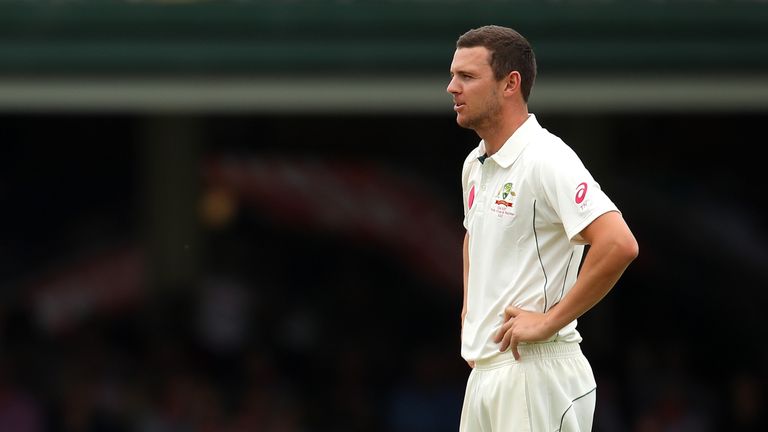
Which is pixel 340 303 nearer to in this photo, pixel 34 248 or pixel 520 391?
pixel 34 248

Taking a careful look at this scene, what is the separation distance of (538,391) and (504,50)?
99 cm

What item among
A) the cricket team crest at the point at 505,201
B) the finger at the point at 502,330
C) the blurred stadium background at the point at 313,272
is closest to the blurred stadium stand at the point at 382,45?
the blurred stadium background at the point at 313,272

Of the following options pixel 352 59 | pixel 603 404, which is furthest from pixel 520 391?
pixel 603 404

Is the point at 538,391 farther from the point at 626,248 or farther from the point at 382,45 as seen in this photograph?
the point at 382,45

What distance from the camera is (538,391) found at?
4.04m

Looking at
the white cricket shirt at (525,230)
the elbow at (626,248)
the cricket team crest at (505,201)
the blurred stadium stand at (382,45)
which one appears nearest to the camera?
the elbow at (626,248)

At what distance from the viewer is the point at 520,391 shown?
4.05m

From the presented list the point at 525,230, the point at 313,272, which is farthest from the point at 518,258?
the point at 313,272

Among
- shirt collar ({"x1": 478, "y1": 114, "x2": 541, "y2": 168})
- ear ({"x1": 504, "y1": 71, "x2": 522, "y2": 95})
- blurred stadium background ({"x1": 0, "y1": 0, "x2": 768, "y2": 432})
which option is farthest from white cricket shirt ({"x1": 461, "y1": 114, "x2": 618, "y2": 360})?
blurred stadium background ({"x1": 0, "y1": 0, "x2": 768, "y2": 432})

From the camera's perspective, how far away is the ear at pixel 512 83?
407 cm

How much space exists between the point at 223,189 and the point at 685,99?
3977 mm

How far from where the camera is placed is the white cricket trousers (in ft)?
13.3

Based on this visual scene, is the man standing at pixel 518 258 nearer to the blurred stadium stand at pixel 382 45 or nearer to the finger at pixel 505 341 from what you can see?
the finger at pixel 505 341

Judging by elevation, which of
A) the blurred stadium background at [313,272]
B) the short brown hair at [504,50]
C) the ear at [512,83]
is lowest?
the blurred stadium background at [313,272]
